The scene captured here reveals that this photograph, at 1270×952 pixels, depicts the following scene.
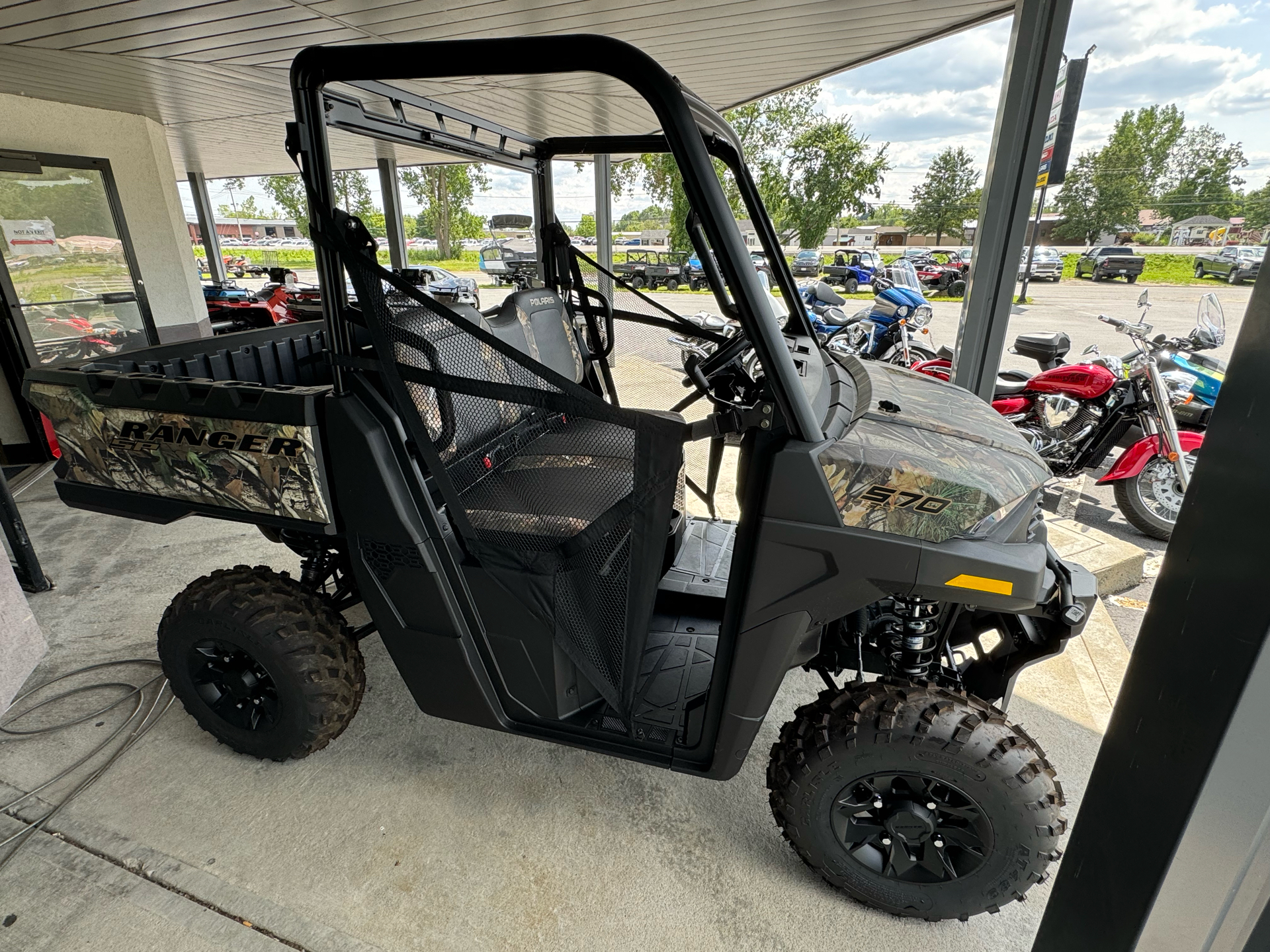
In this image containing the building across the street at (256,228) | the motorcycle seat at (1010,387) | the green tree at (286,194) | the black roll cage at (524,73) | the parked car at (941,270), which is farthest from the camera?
the building across the street at (256,228)

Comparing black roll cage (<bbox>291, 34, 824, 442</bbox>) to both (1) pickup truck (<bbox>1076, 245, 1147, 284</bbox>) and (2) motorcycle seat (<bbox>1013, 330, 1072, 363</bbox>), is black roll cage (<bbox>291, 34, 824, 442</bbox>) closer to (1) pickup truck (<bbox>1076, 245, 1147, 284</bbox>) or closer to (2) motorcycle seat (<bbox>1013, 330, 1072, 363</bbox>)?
(2) motorcycle seat (<bbox>1013, 330, 1072, 363</bbox>)

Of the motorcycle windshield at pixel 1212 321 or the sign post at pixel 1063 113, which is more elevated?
the sign post at pixel 1063 113

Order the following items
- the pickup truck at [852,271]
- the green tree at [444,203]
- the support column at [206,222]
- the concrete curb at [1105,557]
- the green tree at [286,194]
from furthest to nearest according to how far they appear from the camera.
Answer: the green tree at [286,194], the green tree at [444,203], the pickup truck at [852,271], the support column at [206,222], the concrete curb at [1105,557]

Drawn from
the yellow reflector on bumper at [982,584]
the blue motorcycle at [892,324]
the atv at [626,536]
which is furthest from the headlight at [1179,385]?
the yellow reflector on bumper at [982,584]

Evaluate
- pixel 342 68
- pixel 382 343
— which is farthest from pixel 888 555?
pixel 342 68

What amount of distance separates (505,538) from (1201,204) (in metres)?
5.86

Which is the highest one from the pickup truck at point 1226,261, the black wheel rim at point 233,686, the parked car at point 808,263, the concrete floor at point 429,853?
the pickup truck at point 1226,261

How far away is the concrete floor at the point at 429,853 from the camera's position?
66.4 inches

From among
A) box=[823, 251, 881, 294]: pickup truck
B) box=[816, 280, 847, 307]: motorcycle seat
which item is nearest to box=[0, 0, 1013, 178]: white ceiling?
box=[816, 280, 847, 307]: motorcycle seat

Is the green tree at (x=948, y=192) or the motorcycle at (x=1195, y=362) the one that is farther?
the green tree at (x=948, y=192)

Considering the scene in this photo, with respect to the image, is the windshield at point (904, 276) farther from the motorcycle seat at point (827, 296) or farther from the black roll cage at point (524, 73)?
the black roll cage at point (524, 73)

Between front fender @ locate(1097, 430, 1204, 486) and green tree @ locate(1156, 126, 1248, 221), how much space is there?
175cm

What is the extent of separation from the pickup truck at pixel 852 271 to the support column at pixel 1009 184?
44.7ft

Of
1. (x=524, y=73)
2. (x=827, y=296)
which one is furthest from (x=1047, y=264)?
(x=524, y=73)
